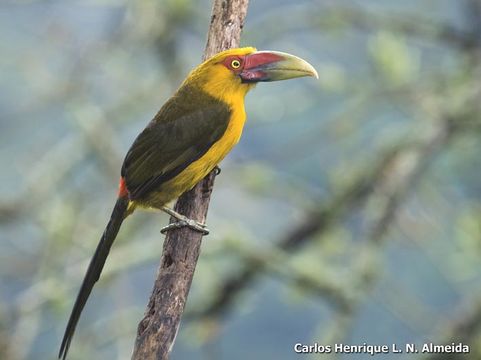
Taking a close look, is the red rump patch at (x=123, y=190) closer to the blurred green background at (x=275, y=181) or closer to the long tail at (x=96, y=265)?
the long tail at (x=96, y=265)

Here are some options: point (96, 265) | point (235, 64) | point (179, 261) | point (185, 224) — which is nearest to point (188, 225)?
point (185, 224)

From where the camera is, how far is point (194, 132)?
3.21m

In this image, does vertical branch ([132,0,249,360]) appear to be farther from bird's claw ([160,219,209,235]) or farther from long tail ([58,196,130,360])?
long tail ([58,196,130,360])

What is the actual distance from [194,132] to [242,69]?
0.30m

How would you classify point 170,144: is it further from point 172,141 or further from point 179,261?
point 179,261

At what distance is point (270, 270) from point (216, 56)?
Result: 1.59 metres

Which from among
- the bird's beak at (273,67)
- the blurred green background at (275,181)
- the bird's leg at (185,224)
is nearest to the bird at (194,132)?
the bird's beak at (273,67)

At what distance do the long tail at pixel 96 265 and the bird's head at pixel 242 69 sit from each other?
1.82ft

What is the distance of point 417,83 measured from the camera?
4676 millimetres

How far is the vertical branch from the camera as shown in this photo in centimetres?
257

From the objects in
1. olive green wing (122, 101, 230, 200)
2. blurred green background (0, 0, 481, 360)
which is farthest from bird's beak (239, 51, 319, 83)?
blurred green background (0, 0, 481, 360)

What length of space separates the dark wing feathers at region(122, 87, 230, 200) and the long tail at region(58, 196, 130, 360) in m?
0.07

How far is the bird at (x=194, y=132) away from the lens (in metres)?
3.17

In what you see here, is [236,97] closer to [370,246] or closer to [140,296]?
[370,246]
